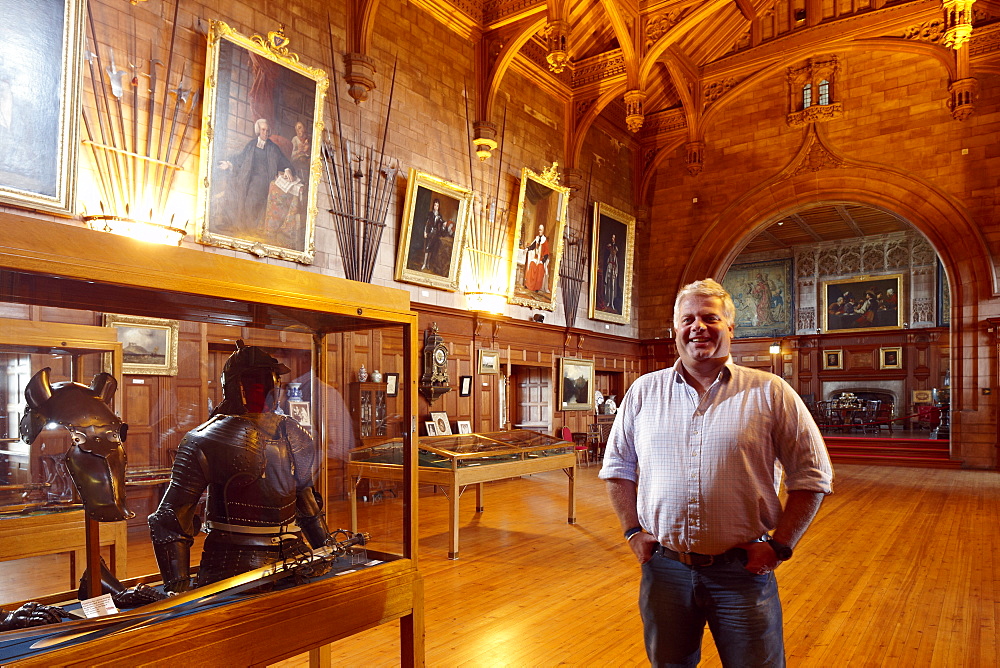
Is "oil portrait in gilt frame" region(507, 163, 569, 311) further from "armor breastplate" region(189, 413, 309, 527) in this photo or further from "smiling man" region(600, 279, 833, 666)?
"armor breastplate" region(189, 413, 309, 527)

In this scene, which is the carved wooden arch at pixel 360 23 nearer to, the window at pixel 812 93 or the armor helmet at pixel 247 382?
the armor helmet at pixel 247 382

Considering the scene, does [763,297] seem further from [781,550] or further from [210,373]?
[210,373]

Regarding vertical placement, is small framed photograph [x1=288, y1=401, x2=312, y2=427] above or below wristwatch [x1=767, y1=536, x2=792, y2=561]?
Result: above

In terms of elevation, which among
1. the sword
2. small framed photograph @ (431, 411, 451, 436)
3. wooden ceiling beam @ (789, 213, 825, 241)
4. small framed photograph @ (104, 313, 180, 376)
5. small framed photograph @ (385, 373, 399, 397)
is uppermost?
wooden ceiling beam @ (789, 213, 825, 241)

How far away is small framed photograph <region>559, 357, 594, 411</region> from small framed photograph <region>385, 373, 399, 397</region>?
11.5m

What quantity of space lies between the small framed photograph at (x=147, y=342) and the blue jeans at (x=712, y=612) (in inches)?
69.7

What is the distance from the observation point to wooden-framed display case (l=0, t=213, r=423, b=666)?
1.66 m

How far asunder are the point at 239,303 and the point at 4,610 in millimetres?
1053

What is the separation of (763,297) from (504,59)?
1729 centimetres

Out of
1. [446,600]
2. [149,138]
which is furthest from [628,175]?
[446,600]

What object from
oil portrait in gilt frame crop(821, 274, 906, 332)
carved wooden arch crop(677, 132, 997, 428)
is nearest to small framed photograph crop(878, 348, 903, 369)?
oil portrait in gilt frame crop(821, 274, 906, 332)

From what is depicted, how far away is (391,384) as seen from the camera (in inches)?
99.8

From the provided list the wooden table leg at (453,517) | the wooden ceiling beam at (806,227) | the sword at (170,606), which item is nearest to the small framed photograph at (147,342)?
the sword at (170,606)

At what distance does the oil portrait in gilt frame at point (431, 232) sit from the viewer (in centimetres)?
982
